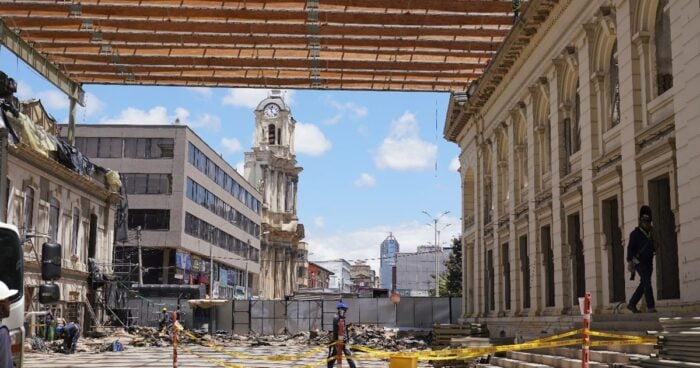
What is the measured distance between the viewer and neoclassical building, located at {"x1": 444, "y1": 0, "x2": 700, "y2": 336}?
50.6 feet

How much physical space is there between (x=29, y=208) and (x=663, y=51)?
86.8ft

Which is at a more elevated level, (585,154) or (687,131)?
(585,154)

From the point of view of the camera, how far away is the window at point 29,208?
34.3 metres

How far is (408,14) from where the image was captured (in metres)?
27.6

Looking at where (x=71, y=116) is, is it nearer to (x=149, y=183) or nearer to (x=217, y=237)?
(x=149, y=183)

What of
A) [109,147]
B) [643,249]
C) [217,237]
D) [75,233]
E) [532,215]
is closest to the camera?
[643,249]

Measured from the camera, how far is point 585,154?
21.1m

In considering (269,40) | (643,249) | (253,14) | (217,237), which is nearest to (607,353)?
(643,249)

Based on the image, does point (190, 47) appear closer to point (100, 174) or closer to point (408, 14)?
point (408, 14)

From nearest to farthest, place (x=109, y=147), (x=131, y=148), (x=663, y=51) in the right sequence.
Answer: (x=663, y=51), (x=131, y=148), (x=109, y=147)

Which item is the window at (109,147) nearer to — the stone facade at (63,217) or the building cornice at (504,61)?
the stone facade at (63,217)

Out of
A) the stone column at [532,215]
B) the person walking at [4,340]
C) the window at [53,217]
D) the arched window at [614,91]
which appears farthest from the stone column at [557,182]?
the window at [53,217]

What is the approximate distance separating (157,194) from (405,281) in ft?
208

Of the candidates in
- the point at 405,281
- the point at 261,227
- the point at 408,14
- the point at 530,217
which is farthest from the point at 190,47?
the point at 405,281
